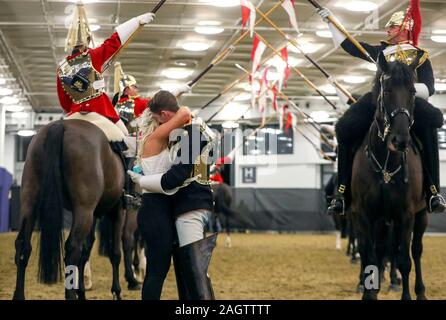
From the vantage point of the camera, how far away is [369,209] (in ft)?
18.1

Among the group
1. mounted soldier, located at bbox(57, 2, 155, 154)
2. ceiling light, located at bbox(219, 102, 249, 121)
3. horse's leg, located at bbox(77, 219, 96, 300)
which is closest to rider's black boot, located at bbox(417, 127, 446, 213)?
mounted soldier, located at bbox(57, 2, 155, 154)

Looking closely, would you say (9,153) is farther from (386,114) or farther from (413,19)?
(386,114)

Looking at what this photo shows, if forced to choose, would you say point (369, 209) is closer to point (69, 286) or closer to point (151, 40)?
point (69, 286)

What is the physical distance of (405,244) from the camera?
5.43m

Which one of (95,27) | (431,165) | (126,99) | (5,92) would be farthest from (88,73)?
(5,92)

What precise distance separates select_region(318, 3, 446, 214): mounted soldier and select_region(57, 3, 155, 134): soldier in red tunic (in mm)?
1775

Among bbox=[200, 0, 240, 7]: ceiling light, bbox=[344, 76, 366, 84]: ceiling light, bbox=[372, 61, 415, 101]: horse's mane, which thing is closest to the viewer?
bbox=[372, 61, 415, 101]: horse's mane

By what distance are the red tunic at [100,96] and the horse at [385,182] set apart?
2309mm

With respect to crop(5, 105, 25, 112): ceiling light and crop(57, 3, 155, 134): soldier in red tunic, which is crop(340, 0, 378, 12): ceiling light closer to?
crop(57, 3, 155, 134): soldier in red tunic

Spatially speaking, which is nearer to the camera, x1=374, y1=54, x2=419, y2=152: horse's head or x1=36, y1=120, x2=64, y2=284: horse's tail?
x1=374, y1=54, x2=419, y2=152: horse's head

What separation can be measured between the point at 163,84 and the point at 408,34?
15.7m

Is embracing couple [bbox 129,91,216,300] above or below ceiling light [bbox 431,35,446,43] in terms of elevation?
below

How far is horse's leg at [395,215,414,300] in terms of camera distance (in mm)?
5387

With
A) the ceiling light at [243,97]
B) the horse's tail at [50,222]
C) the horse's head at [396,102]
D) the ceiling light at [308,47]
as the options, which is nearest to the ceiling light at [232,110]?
the ceiling light at [243,97]
